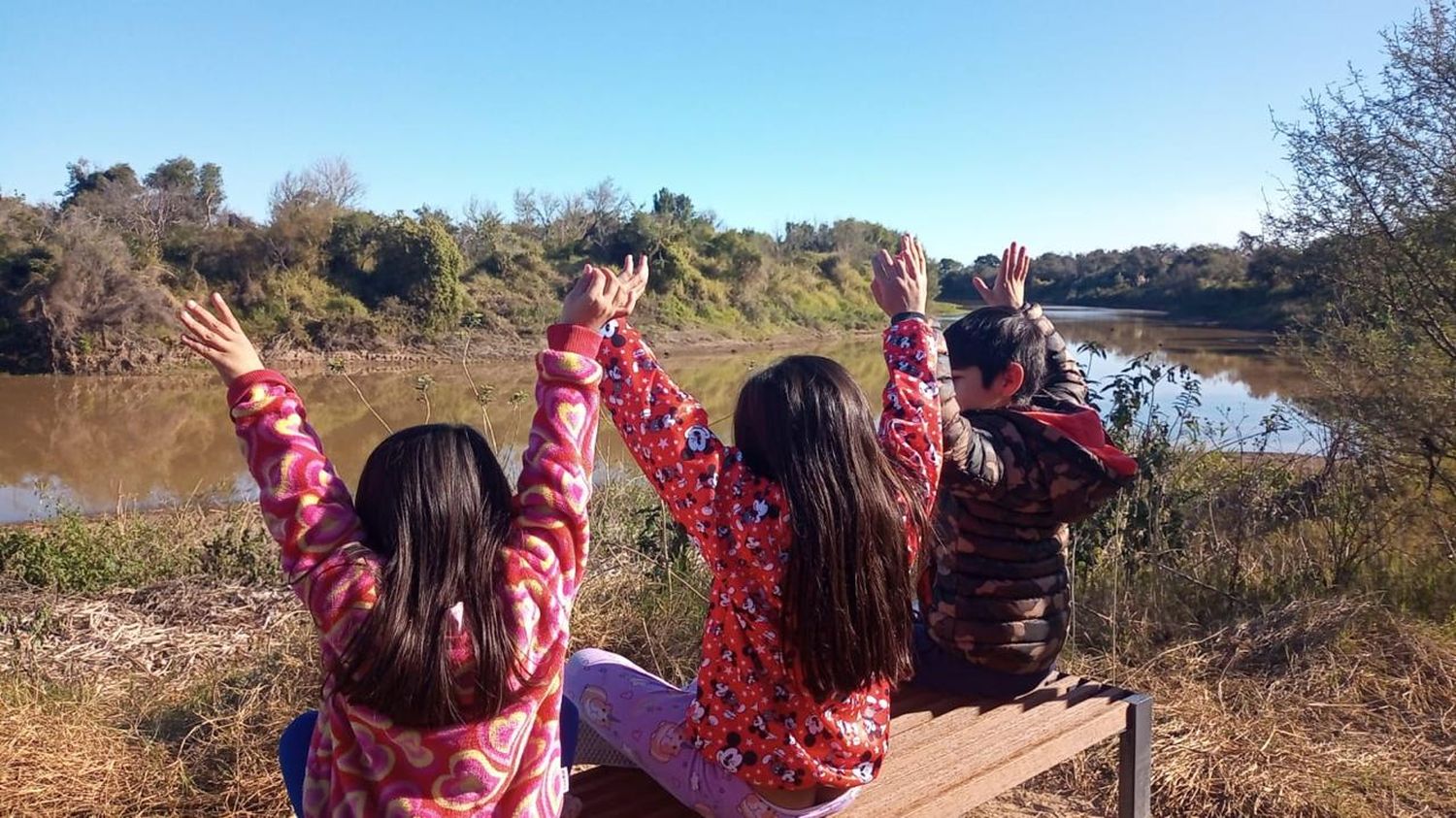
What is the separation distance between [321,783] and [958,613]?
1383 mm

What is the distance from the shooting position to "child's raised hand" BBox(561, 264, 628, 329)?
6.10 ft

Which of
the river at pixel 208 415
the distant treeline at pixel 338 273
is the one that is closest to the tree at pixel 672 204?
the distant treeline at pixel 338 273

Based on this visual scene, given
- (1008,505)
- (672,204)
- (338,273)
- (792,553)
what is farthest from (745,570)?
(672,204)

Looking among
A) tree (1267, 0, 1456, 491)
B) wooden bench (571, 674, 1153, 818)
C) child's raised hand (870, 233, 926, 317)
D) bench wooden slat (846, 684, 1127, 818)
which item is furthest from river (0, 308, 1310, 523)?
child's raised hand (870, 233, 926, 317)

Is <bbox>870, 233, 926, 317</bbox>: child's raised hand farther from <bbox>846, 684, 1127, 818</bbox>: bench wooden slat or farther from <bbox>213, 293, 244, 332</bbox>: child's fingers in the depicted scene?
<bbox>213, 293, 244, 332</bbox>: child's fingers

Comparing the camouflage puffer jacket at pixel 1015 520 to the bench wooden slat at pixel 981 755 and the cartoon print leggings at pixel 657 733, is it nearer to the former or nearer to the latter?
the bench wooden slat at pixel 981 755

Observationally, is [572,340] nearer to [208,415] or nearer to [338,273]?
[208,415]

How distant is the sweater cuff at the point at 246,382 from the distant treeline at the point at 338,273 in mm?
10232

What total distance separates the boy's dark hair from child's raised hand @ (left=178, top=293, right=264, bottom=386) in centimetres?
144

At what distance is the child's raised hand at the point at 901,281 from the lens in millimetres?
2158

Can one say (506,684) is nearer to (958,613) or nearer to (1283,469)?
(958,613)

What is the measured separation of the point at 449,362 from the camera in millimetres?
23875

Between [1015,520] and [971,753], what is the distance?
0.51 meters

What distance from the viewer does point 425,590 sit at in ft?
4.77
